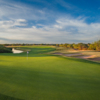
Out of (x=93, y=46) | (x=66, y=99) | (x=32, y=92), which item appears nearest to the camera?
(x=66, y=99)

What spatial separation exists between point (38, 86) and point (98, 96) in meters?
2.64

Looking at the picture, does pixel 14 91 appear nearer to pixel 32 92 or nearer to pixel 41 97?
pixel 32 92

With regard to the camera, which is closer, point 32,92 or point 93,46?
point 32,92

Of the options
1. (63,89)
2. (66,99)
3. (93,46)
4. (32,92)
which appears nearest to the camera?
(66,99)

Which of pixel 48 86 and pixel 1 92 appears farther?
pixel 48 86

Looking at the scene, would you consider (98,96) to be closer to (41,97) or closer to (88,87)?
(88,87)

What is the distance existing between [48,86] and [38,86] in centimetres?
49

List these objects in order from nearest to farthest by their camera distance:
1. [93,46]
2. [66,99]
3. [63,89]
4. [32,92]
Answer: [66,99]
[32,92]
[63,89]
[93,46]

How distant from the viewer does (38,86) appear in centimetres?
442

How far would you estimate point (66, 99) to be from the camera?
3.49 m

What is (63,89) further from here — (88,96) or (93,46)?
(93,46)

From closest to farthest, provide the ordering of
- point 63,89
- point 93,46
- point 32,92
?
1. point 32,92
2. point 63,89
3. point 93,46

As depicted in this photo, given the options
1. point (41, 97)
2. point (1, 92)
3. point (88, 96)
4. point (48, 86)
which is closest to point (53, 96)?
point (41, 97)

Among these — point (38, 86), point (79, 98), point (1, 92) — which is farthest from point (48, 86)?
point (1, 92)
